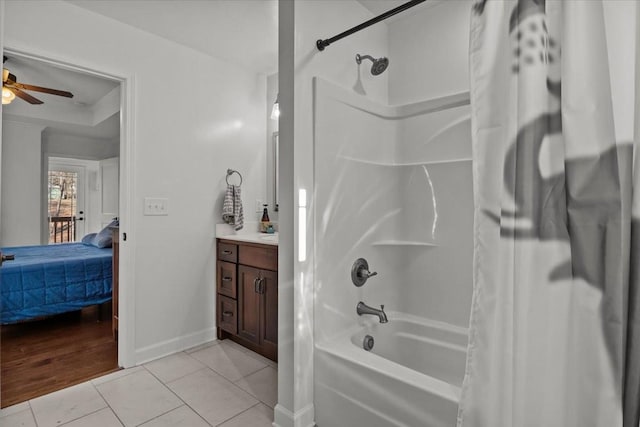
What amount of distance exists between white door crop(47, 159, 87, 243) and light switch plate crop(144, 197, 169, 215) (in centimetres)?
518

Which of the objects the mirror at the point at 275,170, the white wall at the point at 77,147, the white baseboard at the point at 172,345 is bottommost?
the white baseboard at the point at 172,345

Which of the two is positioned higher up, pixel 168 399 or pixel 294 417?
pixel 294 417

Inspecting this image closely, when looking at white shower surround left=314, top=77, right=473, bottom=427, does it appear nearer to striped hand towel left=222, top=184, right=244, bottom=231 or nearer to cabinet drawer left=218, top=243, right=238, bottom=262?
cabinet drawer left=218, top=243, right=238, bottom=262

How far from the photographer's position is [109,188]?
6.04 m

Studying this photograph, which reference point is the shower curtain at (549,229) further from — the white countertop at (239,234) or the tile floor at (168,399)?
the white countertop at (239,234)

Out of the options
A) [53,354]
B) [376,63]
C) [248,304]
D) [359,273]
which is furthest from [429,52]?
[53,354]

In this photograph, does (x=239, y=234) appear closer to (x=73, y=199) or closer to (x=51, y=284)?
(x=51, y=284)

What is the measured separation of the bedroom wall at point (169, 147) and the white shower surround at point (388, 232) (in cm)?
145

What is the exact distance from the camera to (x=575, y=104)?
2.32 ft

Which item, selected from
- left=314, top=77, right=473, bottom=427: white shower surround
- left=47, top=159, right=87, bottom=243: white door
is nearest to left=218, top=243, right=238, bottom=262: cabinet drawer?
left=314, top=77, right=473, bottom=427: white shower surround

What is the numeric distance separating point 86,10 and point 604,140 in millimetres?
2841

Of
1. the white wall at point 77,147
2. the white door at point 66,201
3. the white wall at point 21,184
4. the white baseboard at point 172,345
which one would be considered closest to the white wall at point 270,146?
the white baseboard at point 172,345

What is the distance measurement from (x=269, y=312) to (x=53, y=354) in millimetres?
1739

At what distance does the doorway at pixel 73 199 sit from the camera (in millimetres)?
2359
